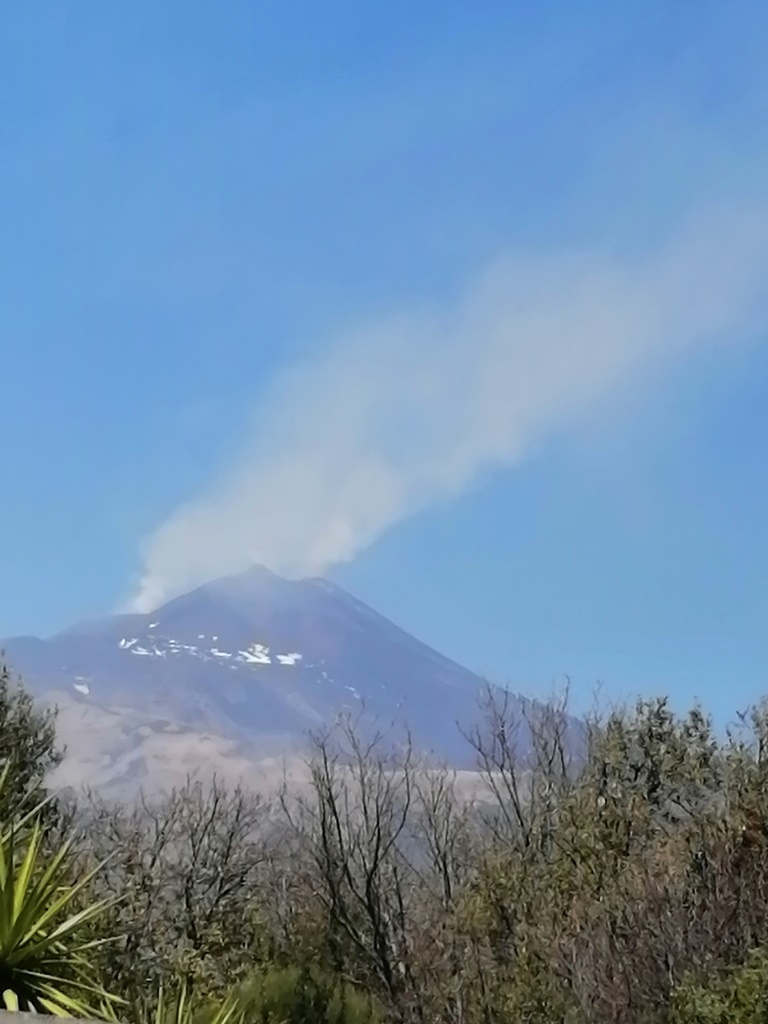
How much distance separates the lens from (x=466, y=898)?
21156mm

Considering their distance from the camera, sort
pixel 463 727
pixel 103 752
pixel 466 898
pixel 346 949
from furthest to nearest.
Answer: pixel 103 752 → pixel 463 727 → pixel 346 949 → pixel 466 898

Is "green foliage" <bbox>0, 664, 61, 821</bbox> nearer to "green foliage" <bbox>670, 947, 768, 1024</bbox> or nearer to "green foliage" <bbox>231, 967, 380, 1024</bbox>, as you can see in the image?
"green foliage" <bbox>231, 967, 380, 1024</bbox>

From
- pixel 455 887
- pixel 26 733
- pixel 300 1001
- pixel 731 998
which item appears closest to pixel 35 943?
pixel 731 998

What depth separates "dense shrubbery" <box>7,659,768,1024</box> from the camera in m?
13.9

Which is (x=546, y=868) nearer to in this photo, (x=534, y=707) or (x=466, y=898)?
(x=466, y=898)

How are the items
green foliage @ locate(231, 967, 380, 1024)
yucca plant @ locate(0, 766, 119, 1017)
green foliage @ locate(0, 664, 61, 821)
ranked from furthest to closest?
green foliage @ locate(0, 664, 61, 821), green foliage @ locate(231, 967, 380, 1024), yucca plant @ locate(0, 766, 119, 1017)

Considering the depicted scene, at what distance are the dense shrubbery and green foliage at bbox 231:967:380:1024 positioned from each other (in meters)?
0.04

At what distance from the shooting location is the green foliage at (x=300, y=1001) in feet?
48.2

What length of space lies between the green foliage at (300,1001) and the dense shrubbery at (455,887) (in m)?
0.04

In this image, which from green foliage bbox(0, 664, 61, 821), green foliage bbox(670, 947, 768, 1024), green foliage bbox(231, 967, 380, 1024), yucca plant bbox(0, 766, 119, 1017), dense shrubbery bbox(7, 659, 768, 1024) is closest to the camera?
yucca plant bbox(0, 766, 119, 1017)

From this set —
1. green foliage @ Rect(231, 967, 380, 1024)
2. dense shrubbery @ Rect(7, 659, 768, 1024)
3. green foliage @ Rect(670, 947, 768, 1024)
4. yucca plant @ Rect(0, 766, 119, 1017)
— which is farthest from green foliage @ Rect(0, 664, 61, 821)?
yucca plant @ Rect(0, 766, 119, 1017)

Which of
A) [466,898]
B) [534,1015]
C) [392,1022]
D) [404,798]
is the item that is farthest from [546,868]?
[404,798]

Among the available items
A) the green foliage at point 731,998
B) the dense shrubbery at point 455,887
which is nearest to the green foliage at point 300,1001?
the dense shrubbery at point 455,887

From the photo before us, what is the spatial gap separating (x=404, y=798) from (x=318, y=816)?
3.56 meters
